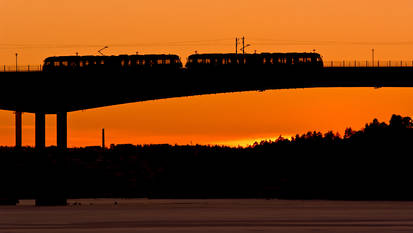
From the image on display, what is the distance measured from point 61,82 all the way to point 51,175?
11675 mm

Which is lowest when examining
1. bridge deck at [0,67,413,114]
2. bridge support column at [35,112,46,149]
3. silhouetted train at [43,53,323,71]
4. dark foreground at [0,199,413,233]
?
dark foreground at [0,199,413,233]

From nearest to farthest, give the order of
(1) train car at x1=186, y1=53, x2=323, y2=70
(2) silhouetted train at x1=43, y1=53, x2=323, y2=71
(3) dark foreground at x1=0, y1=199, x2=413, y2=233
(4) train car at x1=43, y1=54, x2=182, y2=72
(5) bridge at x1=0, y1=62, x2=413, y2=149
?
1. (3) dark foreground at x1=0, y1=199, x2=413, y2=233
2. (5) bridge at x1=0, y1=62, x2=413, y2=149
3. (2) silhouetted train at x1=43, y1=53, x2=323, y2=71
4. (4) train car at x1=43, y1=54, x2=182, y2=72
5. (1) train car at x1=186, y1=53, x2=323, y2=70

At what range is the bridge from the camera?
168 meters

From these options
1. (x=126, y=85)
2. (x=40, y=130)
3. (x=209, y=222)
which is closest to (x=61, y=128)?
(x=40, y=130)

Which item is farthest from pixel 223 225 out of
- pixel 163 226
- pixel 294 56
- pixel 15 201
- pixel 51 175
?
pixel 294 56

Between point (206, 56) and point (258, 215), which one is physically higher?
point (206, 56)

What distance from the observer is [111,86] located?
562 feet

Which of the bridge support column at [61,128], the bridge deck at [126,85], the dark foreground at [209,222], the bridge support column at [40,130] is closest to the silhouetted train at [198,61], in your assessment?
the bridge deck at [126,85]

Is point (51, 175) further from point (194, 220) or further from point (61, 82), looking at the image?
point (194, 220)

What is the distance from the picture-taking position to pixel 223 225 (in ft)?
340

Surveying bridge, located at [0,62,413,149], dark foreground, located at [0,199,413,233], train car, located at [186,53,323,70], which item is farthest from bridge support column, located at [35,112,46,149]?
dark foreground, located at [0,199,413,233]

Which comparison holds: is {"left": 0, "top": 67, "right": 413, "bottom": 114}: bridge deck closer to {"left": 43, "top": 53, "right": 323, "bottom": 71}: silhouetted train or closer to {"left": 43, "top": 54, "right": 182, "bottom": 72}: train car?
{"left": 43, "top": 53, "right": 323, "bottom": 71}: silhouetted train

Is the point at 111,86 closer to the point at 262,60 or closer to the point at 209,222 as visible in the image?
the point at 262,60

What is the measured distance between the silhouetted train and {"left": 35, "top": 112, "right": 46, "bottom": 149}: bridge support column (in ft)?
29.0
